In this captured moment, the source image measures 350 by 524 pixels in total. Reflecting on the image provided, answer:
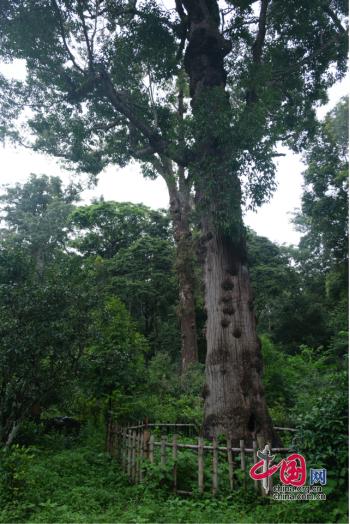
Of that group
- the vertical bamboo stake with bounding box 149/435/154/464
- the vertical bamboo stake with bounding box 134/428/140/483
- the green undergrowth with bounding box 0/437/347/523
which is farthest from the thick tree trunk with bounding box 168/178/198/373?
the vertical bamboo stake with bounding box 149/435/154/464

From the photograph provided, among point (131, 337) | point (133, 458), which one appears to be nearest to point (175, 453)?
point (133, 458)

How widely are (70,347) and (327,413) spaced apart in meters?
5.44

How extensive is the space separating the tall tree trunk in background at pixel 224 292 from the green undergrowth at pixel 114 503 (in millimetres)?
1596

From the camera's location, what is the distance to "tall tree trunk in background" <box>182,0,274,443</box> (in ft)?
24.4

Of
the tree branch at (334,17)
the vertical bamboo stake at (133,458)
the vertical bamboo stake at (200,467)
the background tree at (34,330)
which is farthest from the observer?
the tree branch at (334,17)

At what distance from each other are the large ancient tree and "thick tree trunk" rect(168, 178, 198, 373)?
5.44 m

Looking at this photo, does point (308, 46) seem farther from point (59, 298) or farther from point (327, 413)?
point (327, 413)

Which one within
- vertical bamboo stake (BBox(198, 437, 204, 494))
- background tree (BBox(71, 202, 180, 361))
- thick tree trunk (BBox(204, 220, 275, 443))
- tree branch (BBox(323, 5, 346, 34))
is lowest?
vertical bamboo stake (BBox(198, 437, 204, 494))

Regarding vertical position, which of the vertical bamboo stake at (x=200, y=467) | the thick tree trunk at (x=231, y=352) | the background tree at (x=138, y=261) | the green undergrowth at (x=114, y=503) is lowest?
the green undergrowth at (x=114, y=503)

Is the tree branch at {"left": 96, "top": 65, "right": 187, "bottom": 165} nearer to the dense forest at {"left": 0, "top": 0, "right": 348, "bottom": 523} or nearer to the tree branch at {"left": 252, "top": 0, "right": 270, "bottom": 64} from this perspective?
the dense forest at {"left": 0, "top": 0, "right": 348, "bottom": 523}

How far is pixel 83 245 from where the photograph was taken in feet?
82.6

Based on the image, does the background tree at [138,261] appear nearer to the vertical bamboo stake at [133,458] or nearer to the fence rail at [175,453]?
the fence rail at [175,453]

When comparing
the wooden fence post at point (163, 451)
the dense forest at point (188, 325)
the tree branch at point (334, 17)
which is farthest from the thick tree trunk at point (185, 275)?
the tree branch at point (334, 17)

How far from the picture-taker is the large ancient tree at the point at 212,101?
25.9 ft
